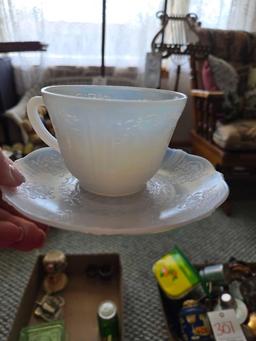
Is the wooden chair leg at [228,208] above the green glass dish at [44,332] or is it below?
below

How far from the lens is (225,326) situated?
29.5 inches

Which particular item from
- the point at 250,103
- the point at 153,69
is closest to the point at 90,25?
the point at 153,69


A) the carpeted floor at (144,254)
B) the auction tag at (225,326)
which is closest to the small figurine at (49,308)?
the carpeted floor at (144,254)

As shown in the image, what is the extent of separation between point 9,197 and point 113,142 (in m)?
0.11

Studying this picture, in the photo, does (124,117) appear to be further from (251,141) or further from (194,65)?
(194,65)

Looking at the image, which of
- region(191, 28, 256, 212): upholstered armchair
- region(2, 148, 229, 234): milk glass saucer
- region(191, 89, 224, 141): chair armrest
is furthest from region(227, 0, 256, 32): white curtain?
region(2, 148, 229, 234): milk glass saucer

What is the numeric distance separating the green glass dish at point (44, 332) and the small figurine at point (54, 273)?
0.14 meters

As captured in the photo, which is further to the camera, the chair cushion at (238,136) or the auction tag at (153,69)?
the auction tag at (153,69)

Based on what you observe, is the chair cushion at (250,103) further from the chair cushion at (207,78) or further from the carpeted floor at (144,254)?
the carpeted floor at (144,254)

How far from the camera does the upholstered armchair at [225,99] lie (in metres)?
1.43

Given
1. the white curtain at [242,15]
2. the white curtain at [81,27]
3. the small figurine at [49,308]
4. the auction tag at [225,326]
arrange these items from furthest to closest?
the white curtain at [242,15] → the white curtain at [81,27] → the small figurine at [49,308] → the auction tag at [225,326]

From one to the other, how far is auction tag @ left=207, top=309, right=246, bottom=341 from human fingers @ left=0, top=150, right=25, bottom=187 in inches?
26.7

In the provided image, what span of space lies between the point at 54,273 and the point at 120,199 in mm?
720

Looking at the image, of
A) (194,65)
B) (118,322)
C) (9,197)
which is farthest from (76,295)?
(194,65)
